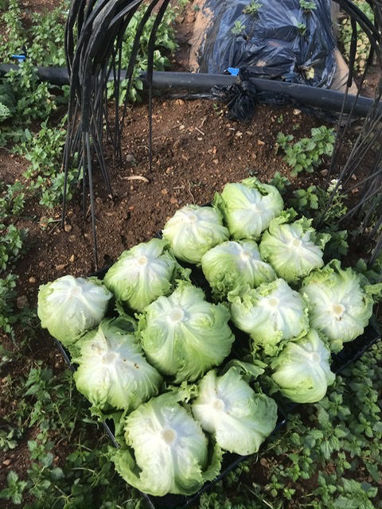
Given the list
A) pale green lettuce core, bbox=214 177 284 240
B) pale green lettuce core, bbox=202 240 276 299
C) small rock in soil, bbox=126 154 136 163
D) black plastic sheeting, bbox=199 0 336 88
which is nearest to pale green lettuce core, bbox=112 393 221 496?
pale green lettuce core, bbox=202 240 276 299

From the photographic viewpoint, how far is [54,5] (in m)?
5.07

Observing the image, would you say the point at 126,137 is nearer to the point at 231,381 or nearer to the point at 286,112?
the point at 286,112

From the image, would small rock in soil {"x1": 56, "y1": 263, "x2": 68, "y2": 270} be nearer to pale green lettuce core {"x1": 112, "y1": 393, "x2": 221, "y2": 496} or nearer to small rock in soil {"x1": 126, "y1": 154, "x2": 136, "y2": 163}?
small rock in soil {"x1": 126, "y1": 154, "x2": 136, "y2": 163}

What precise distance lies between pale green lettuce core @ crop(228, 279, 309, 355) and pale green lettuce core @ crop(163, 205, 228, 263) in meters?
0.40

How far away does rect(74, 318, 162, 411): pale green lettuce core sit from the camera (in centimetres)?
197

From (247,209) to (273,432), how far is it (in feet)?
4.02

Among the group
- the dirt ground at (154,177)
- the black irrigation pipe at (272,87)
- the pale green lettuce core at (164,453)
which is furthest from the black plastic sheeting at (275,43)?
the pale green lettuce core at (164,453)

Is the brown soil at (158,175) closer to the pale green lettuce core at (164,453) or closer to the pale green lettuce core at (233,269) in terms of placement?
the pale green lettuce core at (233,269)

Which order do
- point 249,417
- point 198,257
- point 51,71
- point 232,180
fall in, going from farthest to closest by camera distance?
point 51,71 < point 232,180 < point 198,257 < point 249,417

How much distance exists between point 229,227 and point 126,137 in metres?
1.61

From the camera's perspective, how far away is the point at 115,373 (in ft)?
6.43

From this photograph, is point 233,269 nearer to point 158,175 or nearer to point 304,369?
point 304,369

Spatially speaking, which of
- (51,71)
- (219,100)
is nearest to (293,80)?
(219,100)

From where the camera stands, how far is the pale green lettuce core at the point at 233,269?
91.4 inches
